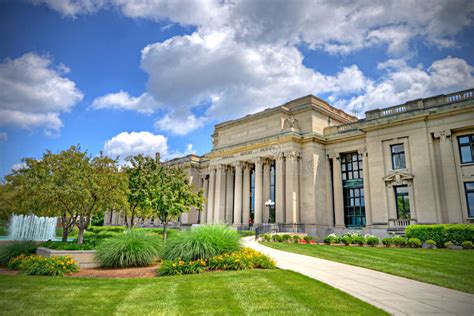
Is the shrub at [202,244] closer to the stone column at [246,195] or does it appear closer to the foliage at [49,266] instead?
the foliage at [49,266]

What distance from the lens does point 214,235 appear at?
14.1m

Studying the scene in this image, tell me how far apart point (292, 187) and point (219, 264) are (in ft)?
83.8

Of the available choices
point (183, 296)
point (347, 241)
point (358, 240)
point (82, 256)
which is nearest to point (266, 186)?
point (347, 241)

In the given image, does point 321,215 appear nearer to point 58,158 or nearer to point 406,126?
point 406,126

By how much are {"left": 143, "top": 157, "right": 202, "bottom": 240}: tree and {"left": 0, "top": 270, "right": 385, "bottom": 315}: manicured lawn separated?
10.6 meters

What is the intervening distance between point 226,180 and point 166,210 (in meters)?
24.5

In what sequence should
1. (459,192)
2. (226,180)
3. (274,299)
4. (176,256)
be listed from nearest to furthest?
1. (274,299)
2. (176,256)
3. (459,192)
4. (226,180)

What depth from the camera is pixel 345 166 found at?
38.7 m

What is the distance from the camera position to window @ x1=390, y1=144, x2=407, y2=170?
Answer: 31.5 m

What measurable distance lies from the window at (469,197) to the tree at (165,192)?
2297 cm

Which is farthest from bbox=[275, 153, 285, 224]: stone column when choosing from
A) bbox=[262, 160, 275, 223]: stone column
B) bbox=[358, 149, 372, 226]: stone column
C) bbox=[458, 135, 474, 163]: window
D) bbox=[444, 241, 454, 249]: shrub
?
bbox=[458, 135, 474, 163]: window

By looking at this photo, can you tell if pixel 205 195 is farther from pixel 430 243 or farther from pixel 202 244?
pixel 202 244

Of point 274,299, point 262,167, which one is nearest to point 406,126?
point 262,167

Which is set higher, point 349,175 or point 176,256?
point 349,175
